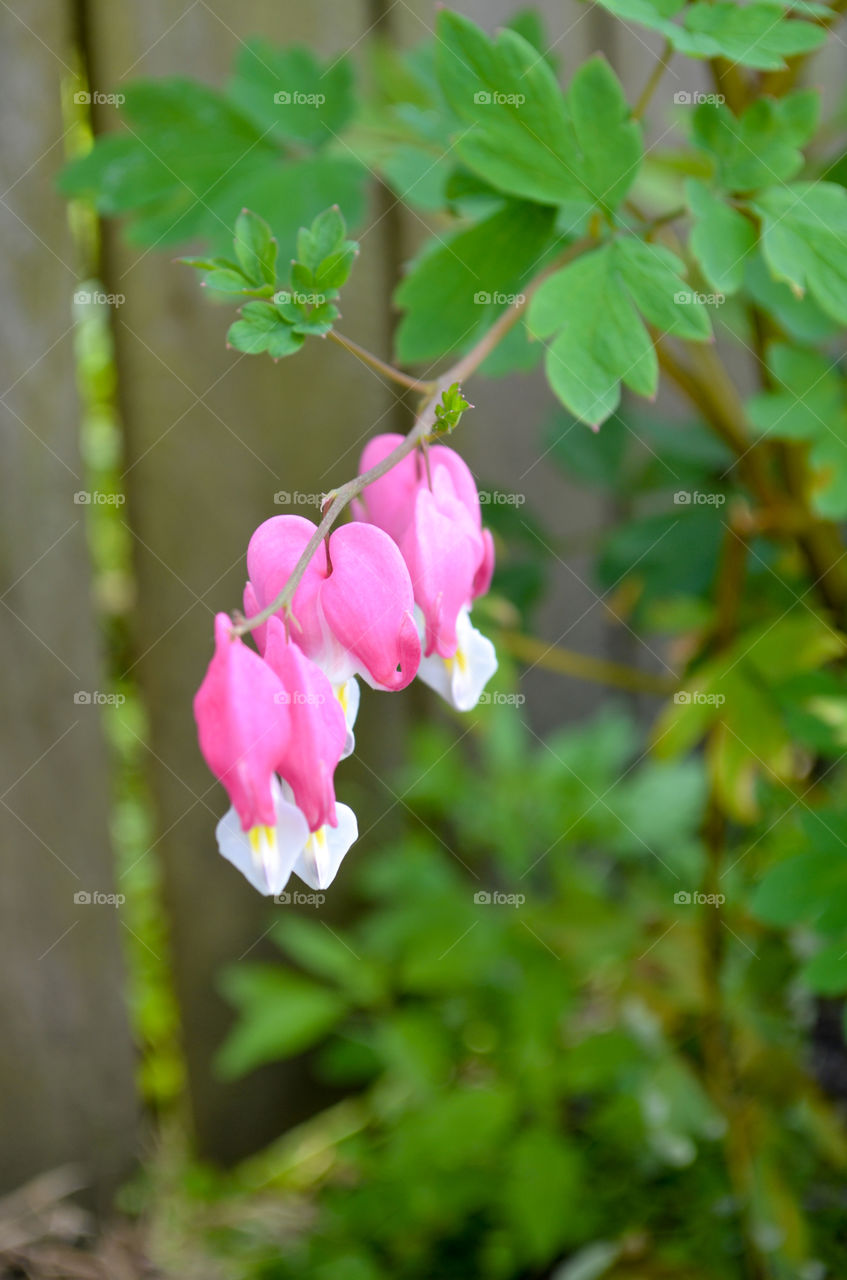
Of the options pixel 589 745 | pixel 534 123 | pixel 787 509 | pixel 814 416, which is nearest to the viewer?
pixel 534 123

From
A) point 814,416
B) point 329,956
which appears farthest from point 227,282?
point 329,956

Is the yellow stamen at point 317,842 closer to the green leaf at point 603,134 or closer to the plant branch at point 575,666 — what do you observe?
the green leaf at point 603,134

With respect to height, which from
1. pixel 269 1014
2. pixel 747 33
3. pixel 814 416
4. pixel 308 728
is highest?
pixel 747 33

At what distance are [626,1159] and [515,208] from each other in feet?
4.27

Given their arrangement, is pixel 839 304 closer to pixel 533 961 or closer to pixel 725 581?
pixel 725 581

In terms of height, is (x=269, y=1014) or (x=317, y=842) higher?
(x=317, y=842)

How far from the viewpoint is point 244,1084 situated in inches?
65.0

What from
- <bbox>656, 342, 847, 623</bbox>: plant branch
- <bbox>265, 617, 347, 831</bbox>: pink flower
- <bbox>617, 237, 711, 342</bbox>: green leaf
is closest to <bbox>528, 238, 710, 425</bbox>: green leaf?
<bbox>617, 237, 711, 342</bbox>: green leaf

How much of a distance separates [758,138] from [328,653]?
53cm

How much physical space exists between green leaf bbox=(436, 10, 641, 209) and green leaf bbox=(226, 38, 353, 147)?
0.37 metres

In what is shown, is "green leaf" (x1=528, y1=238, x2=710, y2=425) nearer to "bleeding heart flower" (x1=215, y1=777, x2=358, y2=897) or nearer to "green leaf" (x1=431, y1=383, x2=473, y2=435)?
"green leaf" (x1=431, y1=383, x2=473, y2=435)

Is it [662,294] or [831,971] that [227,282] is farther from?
[831,971]

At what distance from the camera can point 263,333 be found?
60 centimetres

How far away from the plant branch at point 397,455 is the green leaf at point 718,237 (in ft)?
0.26
